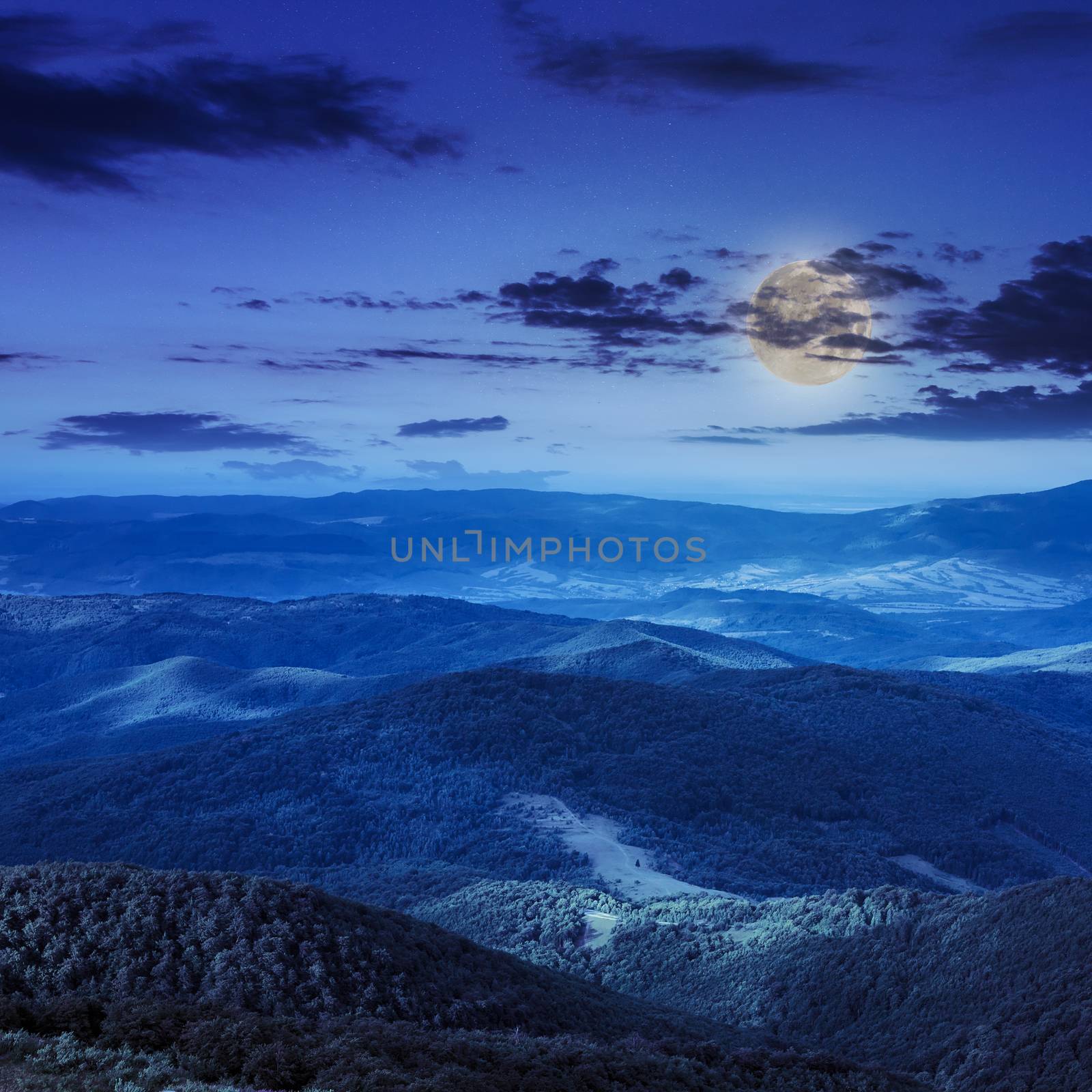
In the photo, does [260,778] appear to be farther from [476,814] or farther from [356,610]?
[356,610]

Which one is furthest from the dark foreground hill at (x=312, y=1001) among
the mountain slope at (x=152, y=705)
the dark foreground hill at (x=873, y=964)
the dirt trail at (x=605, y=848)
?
the mountain slope at (x=152, y=705)

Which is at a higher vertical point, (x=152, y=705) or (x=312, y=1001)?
(x=312, y=1001)

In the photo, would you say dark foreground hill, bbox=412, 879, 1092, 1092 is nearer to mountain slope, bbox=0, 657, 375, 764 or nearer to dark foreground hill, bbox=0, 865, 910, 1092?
dark foreground hill, bbox=0, 865, 910, 1092

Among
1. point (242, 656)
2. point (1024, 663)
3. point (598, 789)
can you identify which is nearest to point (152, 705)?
point (242, 656)

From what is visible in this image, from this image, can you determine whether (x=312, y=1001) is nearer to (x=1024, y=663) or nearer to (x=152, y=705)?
(x=152, y=705)

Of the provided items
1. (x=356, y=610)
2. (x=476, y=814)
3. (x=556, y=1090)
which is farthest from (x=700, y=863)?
(x=356, y=610)
